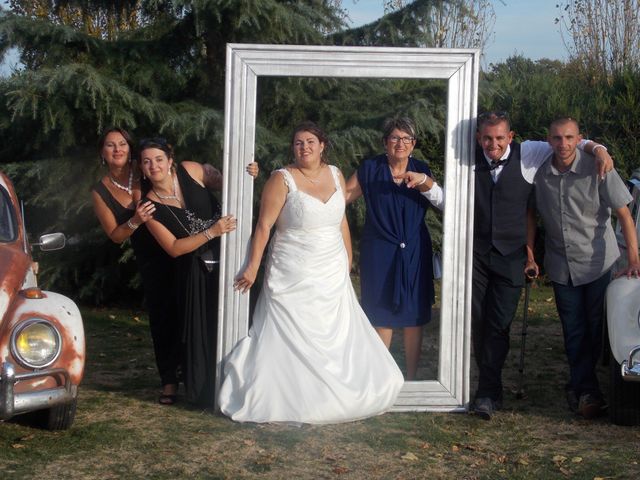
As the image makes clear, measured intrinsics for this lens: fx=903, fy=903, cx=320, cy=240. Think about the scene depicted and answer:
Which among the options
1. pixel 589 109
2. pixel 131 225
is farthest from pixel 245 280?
pixel 589 109

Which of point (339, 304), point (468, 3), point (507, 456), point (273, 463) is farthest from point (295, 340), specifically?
point (468, 3)

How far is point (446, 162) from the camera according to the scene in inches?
233

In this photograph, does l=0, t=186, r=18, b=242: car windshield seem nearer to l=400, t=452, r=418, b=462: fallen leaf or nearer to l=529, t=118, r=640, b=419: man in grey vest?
l=400, t=452, r=418, b=462: fallen leaf

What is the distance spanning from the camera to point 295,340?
5.76 m

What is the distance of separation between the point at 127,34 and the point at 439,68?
548cm

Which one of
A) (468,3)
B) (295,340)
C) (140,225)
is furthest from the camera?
(468,3)

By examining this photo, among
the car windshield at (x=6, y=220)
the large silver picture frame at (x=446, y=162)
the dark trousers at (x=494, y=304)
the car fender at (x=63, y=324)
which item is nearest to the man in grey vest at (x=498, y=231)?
the dark trousers at (x=494, y=304)

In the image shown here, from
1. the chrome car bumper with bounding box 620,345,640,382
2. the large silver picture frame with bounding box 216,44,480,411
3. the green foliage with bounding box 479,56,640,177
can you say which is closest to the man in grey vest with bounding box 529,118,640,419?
the large silver picture frame with bounding box 216,44,480,411

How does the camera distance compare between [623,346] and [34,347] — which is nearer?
[34,347]

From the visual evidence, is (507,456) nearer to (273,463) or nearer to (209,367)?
(273,463)

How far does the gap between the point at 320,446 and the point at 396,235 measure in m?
1.54

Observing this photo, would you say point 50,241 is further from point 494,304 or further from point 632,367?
point 632,367

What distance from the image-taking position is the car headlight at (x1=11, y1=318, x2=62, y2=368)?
15.6 feet

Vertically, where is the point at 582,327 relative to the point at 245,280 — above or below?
below
